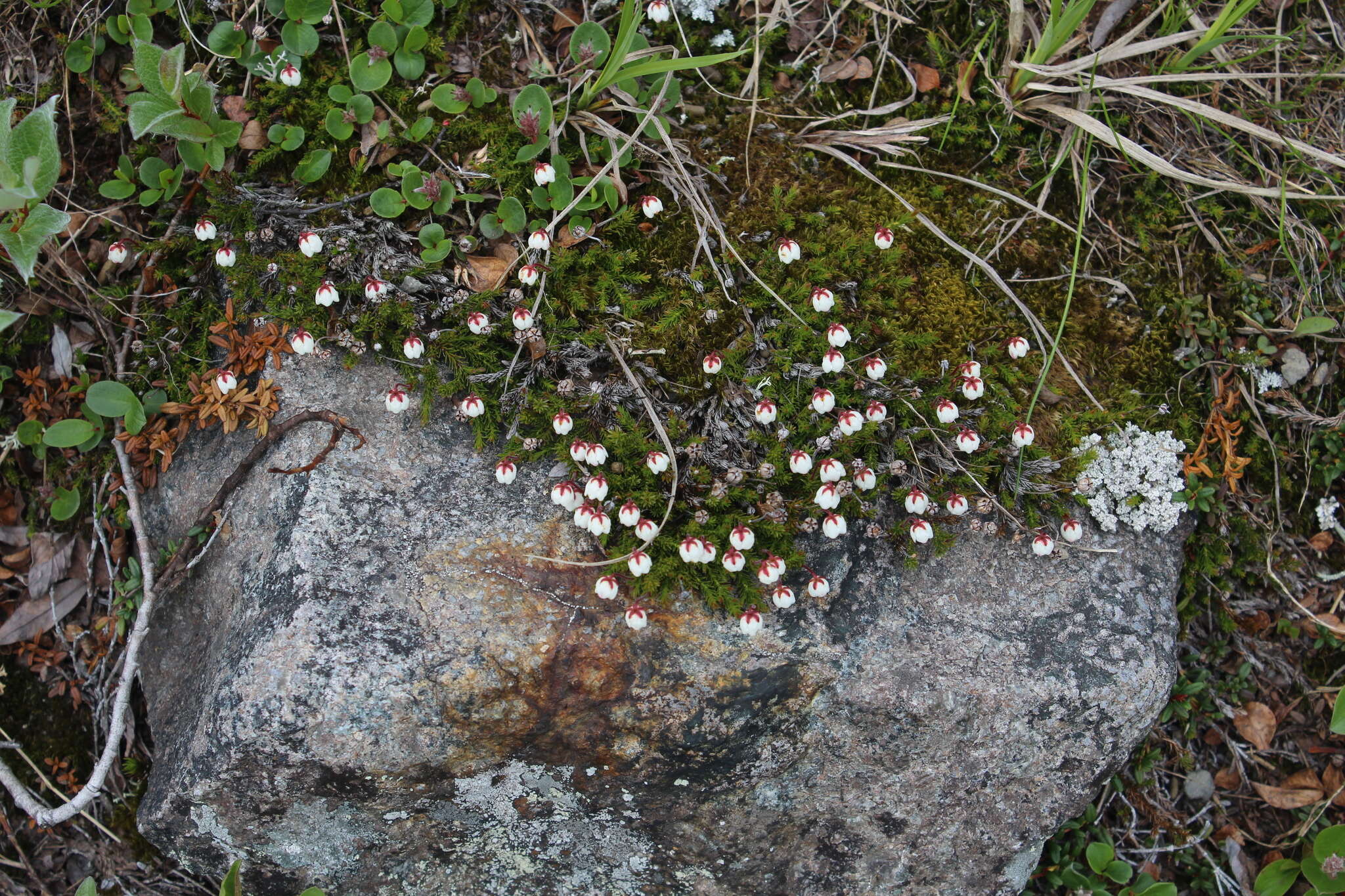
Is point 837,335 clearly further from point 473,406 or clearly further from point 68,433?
point 68,433

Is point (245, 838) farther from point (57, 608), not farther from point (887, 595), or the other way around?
point (887, 595)

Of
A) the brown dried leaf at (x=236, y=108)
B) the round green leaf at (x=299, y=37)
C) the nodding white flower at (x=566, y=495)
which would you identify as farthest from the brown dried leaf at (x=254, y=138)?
the nodding white flower at (x=566, y=495)

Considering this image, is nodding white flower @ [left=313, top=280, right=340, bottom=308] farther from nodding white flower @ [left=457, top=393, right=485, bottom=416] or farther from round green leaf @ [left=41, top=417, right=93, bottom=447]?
round green leaf @ [left=41, top=417, right=93, bottom=447]

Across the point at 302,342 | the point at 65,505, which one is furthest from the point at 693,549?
the point at 65,505

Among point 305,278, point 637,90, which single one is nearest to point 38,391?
point 305,278

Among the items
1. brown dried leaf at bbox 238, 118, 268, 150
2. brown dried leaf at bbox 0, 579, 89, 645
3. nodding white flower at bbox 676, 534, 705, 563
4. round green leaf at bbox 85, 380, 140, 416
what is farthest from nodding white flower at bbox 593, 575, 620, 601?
brown dried leaf at bbox 0, 579, 89, 645

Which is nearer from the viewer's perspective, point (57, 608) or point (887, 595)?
point (887, 595)
